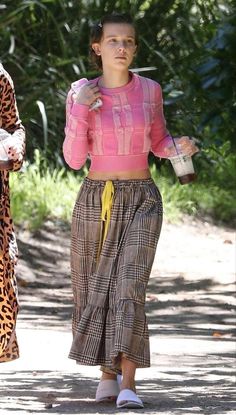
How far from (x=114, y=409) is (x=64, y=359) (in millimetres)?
1844

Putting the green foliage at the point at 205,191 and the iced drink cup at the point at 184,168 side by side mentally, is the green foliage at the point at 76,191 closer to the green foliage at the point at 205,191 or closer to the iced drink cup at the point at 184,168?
the green foliage at the point at 205,191

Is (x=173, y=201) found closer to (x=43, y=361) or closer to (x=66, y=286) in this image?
(x=66, y=286)

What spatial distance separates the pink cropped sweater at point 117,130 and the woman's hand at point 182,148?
0.05 metres

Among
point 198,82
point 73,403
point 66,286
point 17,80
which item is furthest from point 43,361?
point 17,80

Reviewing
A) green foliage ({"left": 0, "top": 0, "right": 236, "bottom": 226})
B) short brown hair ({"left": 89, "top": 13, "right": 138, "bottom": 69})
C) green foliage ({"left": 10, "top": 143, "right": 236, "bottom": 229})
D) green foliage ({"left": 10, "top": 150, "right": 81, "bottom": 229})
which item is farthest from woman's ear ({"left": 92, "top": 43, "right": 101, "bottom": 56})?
green foliage ({"left": 10, "top": 150, "right": 81, "bottom": 229})

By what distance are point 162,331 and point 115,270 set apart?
330cm

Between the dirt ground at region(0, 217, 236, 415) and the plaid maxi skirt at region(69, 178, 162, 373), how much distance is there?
0.91ft

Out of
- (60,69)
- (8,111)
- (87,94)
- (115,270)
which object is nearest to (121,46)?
(87,94)

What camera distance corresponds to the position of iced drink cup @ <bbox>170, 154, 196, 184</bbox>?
6.35 m

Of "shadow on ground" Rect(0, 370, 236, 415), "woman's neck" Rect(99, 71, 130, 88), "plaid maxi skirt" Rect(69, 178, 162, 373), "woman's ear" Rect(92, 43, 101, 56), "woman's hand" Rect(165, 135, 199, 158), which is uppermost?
"woman's ear" Rect(92, 43, 101, 56)

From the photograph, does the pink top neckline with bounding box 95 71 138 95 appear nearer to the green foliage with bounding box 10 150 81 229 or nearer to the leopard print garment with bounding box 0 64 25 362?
the leopard print garment with bounding box 0 64 25 362

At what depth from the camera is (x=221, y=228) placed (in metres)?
15.7

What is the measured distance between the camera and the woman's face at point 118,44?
648 cm

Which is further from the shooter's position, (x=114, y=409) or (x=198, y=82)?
(x=198, y=82)
